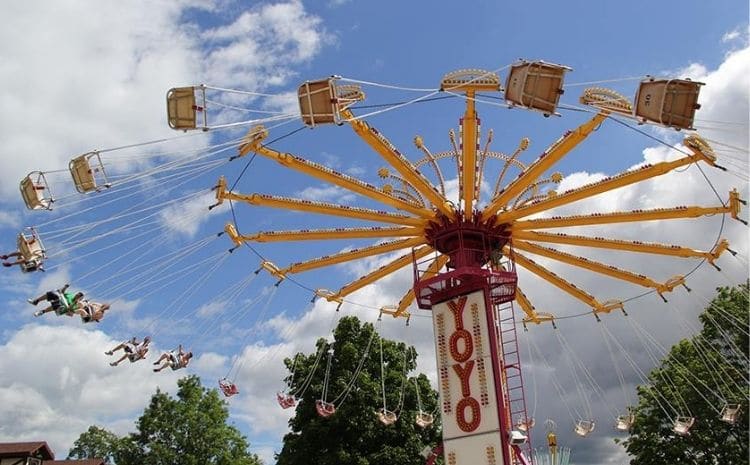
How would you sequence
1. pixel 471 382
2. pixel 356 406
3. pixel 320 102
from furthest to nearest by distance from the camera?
pixel 356 406 < pixel 471 382 < pixel 320 102

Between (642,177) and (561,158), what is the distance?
6.75 ft

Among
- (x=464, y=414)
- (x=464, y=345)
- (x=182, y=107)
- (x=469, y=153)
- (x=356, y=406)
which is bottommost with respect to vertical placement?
(x=464, y=414)

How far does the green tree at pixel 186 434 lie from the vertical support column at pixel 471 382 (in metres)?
27.4

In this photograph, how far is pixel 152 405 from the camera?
43.4m

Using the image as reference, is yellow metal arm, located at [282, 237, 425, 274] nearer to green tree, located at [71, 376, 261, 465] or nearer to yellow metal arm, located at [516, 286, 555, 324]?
yellow metal arm, located at [516, 286, 555, 324]

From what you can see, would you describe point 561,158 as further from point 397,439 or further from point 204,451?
point 204,451

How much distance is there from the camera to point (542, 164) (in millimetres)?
17641

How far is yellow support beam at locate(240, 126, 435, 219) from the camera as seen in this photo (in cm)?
1661

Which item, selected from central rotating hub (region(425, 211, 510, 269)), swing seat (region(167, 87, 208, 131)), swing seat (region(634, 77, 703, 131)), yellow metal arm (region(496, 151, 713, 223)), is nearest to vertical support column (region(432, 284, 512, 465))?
central rotating hub (region(425, 211, 510, 269))

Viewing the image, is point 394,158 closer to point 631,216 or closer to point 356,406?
point 631,216

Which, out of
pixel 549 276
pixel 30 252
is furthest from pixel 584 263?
pixel 30 252

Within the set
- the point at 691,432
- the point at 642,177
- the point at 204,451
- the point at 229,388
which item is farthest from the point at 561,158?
the point at 204,451

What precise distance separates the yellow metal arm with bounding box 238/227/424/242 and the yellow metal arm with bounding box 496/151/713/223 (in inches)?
110

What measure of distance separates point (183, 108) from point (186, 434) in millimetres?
32153
